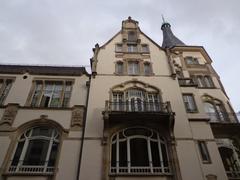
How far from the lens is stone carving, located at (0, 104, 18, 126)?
51.9 ft

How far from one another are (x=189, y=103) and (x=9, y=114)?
1326 cm

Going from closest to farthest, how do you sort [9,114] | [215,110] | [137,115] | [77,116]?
[137,115] < [9,114] < [77,116] < [215,110]

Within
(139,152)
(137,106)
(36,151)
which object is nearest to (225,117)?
(137,106)

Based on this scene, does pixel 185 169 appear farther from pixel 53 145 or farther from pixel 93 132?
pixel 53 145

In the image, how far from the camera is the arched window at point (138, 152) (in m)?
13.7

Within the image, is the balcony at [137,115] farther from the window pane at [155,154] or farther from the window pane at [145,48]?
the window pane at [145,48]

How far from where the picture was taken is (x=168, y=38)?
3347 cm

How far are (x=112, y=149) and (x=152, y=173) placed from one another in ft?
9.65

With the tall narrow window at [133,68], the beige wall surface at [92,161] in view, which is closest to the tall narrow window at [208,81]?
the tall narrow window at [133,68]

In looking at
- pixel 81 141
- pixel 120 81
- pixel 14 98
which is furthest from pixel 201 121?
pixel 14 98

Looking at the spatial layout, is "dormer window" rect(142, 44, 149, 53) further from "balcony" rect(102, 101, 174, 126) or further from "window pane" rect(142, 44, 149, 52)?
"balcony" rect(102, 101, 174, 126)

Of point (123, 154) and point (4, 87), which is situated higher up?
point (4, 87)

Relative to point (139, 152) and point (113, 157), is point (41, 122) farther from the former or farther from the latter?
point (139, 152)

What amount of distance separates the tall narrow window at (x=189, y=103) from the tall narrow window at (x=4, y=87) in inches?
550
